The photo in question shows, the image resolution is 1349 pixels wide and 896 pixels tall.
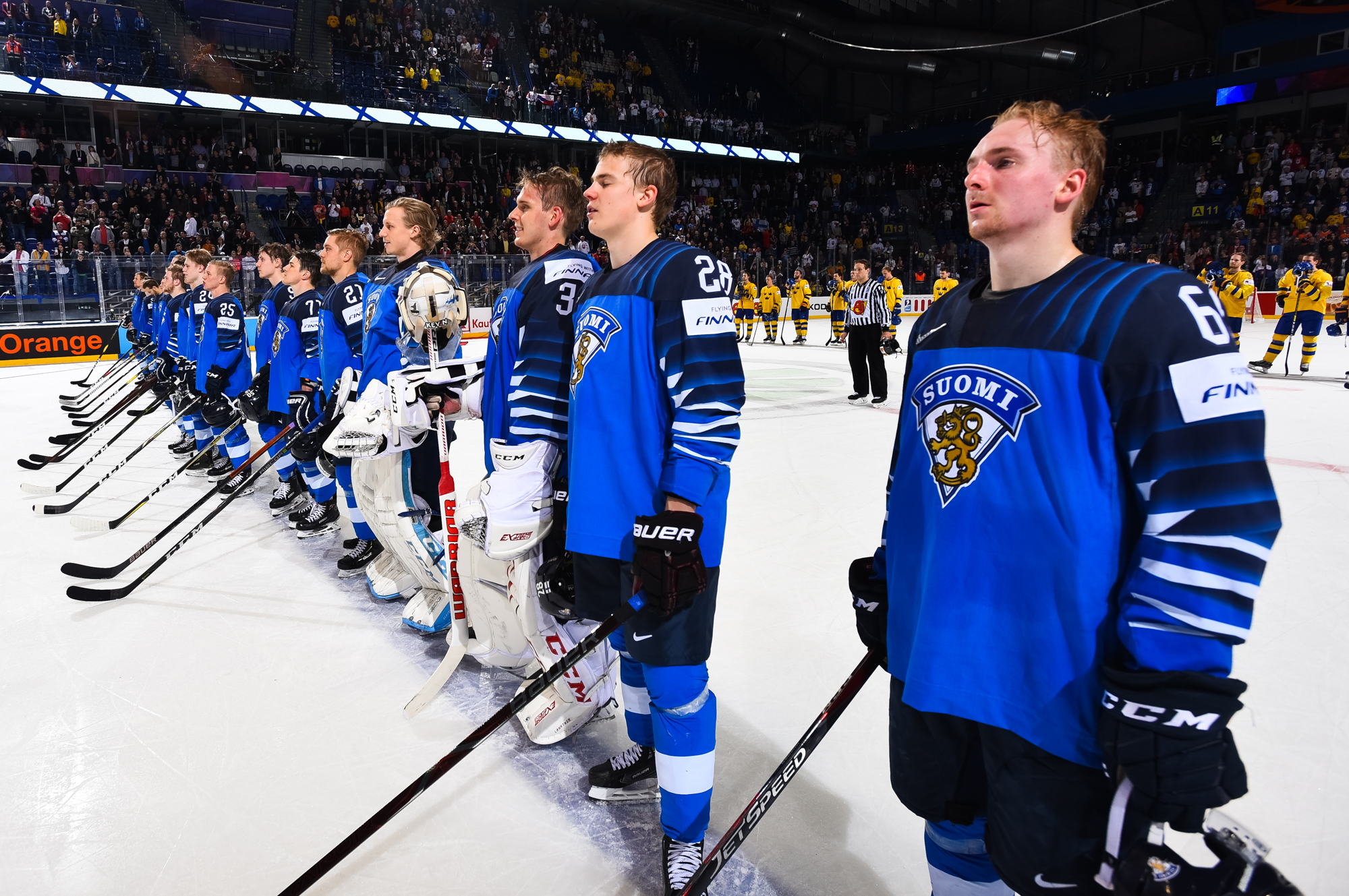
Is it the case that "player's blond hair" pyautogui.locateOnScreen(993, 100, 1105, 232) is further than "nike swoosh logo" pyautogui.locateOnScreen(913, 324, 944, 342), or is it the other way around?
"nike swoosh logo" pyautogui.locateOnScreen(913, 324, 944, 342)

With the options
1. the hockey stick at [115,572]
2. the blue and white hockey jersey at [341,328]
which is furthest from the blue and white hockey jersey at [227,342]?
the blue and white hockey jersey at [341,328]

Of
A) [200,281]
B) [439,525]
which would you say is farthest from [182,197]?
[439,525]

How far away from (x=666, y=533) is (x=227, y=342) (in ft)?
17.2

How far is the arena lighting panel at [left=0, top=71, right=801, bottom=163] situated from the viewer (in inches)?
679

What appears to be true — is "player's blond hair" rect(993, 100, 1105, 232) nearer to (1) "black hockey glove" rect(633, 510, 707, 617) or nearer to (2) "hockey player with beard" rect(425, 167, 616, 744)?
(1) "black hockey glove" rect(633, 510, 707, 617)

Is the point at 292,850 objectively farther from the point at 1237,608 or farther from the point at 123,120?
the point at 123,120

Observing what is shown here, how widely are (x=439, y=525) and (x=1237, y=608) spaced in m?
2.98

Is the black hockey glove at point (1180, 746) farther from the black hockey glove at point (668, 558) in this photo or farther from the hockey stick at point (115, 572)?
the hockey stick at point (115, 572)

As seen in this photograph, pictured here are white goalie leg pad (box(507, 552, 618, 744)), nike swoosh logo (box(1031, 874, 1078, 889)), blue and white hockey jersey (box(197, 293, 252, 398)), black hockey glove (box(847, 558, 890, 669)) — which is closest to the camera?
nike swoosh logo (box(1031, 874, 1078, 889))

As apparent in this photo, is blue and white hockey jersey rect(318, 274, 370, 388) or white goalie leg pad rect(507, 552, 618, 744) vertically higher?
blue and white hockey jersey rect(318, 274, 370, 388)

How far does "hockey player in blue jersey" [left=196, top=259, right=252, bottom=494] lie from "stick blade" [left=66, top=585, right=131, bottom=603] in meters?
2.16

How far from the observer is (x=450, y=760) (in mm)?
2008

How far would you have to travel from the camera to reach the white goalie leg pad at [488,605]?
8.41ft

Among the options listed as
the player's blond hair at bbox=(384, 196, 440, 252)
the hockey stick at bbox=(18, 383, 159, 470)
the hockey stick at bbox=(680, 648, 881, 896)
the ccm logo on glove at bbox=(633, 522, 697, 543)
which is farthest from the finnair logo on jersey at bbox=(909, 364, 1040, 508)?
the hockey stick at bbox=(18, 383, 159, 470)
